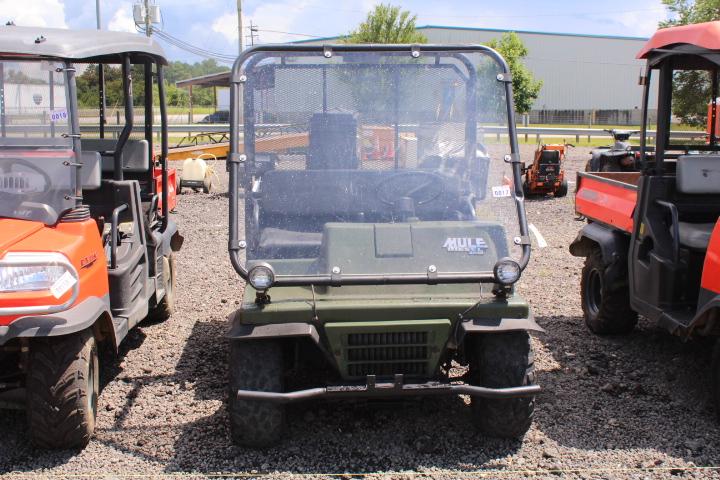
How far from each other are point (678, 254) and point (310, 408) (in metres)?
2.55

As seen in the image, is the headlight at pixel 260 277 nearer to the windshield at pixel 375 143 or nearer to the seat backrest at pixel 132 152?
the windshield at pixel 375 143

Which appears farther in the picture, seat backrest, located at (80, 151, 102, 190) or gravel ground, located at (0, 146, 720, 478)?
seat backrest, located at (80, 151, 102, 190)

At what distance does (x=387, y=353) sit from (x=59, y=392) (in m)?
1.67

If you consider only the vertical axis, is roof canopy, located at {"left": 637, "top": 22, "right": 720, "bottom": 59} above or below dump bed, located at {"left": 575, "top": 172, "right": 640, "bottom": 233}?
above

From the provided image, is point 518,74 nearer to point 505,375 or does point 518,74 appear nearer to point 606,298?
point 606,298

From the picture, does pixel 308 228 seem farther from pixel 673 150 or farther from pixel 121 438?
pixel 673 150

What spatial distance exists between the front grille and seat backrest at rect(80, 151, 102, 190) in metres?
1.95

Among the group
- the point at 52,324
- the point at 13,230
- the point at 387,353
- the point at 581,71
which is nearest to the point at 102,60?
the point at 13,230

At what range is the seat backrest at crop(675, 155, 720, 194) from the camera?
5176 mm

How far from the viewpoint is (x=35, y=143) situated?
4.45 m

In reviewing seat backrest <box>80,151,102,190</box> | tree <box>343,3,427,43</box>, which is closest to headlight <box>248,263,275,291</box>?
seat backrest <box>80,151,102,190</box>

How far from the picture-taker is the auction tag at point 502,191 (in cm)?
434

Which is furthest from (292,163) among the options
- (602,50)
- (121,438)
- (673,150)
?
(602,50)

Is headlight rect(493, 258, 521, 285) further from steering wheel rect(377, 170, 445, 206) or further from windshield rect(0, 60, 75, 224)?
windshield rect(0, 60, 75, 224)
